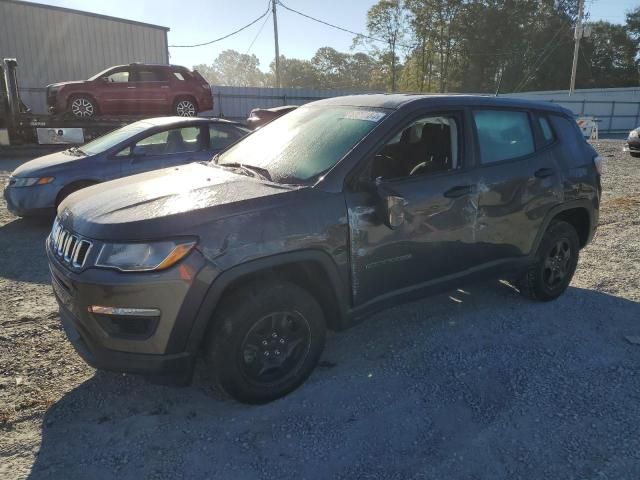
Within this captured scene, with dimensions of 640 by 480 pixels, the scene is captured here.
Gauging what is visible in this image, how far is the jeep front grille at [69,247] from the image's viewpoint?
2545mm

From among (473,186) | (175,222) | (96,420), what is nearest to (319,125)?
(473,186)

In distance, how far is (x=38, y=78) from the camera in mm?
21406

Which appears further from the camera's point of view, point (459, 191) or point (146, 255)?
point (459, 191)

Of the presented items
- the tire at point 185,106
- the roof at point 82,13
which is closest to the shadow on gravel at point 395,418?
the tire at point 185,106

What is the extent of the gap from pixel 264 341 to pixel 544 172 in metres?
2.69

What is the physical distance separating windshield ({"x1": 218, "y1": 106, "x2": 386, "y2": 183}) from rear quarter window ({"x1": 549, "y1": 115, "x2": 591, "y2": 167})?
1.91 meters

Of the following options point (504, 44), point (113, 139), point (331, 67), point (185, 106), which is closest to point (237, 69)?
point (331, 67)

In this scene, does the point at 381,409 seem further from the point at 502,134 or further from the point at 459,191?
the point at 502,134

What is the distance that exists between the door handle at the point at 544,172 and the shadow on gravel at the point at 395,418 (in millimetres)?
1264

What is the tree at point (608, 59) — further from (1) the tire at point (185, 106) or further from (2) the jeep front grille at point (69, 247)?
(2) the jeep front grille at point (69, 247)

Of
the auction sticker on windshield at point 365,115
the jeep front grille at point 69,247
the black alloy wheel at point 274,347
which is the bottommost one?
the black alloy wheel at point 274,347

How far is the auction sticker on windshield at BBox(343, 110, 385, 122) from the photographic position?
3.22 meters

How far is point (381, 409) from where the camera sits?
2855 millimetres

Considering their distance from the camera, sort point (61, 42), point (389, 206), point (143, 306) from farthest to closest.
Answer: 1. point (61, 42)
2. point (389, 206)
3. point (143, 306)
